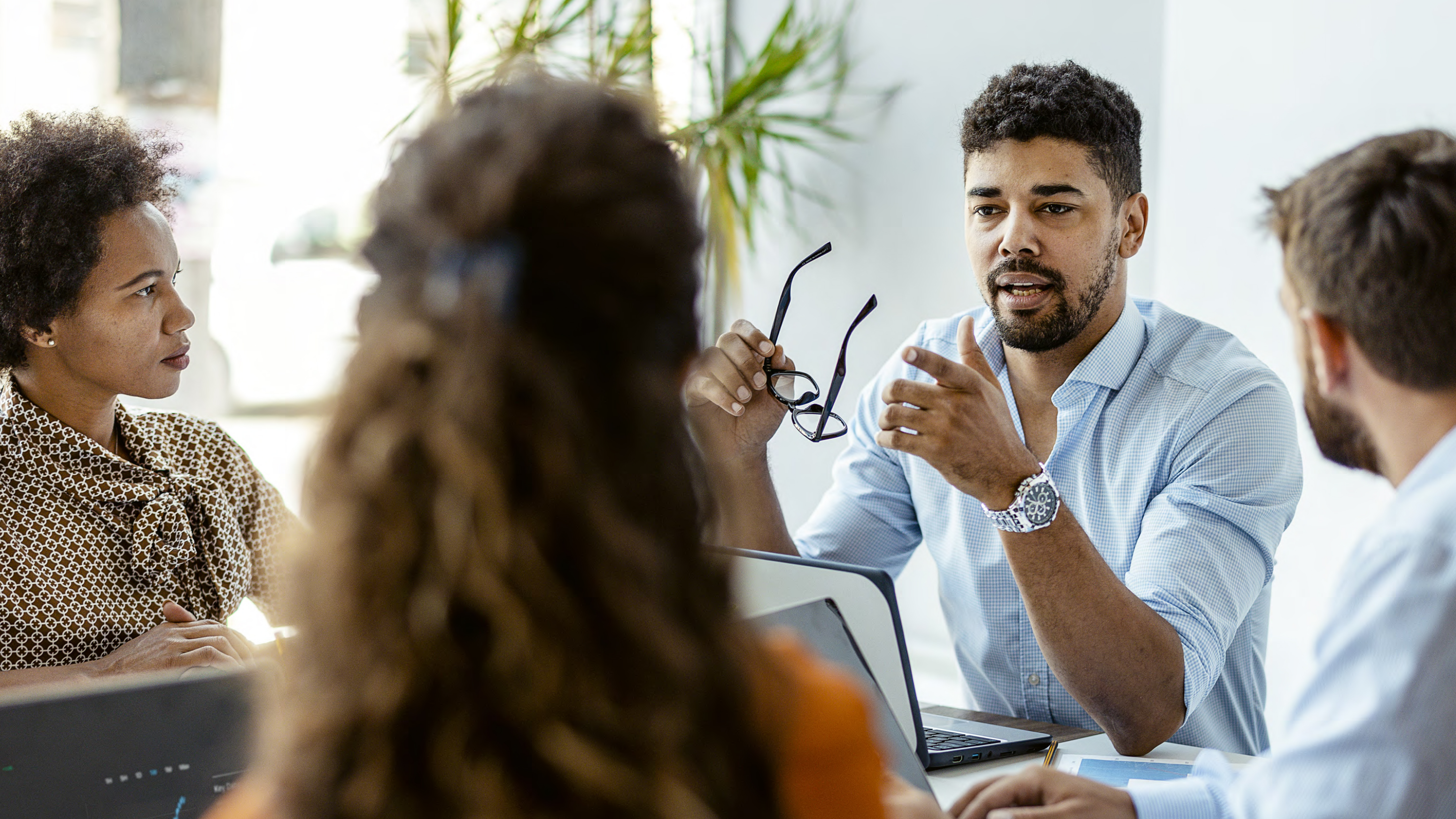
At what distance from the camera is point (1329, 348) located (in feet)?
3.39

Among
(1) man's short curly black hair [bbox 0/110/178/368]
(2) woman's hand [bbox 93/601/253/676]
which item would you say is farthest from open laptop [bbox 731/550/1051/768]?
(1) man's short curly black hair [bbox 0/110/178/368]

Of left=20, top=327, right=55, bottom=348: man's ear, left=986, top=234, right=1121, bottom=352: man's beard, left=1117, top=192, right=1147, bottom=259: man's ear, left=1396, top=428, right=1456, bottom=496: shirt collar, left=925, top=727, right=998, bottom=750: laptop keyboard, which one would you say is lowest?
left=925, top=727, right=998, bottom=750: laptop keyboard

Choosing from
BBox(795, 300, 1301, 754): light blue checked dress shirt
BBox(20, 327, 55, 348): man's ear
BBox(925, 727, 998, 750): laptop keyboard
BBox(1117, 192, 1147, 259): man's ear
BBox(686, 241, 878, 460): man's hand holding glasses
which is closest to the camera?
BBox(925, 727, 998, 750): laptop keyboard

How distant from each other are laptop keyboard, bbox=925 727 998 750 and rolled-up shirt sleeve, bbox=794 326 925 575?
58 cm

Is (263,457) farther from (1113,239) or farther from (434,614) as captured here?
(434,614)

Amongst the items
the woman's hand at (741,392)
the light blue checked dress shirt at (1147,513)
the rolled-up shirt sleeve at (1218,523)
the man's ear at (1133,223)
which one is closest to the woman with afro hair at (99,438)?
the woman's hand at (741,392)

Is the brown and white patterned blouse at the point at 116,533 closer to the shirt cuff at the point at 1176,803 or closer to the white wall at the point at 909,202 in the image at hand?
the shirt cuff at the point at 1176,803

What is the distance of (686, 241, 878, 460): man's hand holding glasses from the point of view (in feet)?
6.13

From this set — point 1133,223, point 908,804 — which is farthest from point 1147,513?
point 908,804

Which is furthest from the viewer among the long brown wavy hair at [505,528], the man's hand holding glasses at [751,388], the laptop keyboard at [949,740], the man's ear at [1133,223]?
the man's ear at [1133,223]

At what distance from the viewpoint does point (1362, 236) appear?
38.9 inches

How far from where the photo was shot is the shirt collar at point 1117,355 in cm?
189

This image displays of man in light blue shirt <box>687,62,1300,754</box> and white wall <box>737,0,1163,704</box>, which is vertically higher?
white wall <box>737,0,1163,704</box>

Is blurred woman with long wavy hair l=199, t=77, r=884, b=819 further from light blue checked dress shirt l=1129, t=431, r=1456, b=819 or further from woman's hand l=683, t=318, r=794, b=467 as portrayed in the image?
woman's hand l=683, t=318, r=794, b=467
